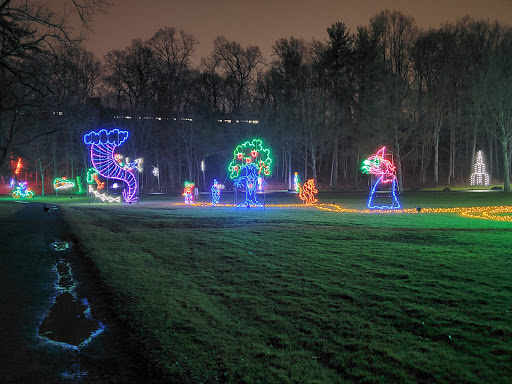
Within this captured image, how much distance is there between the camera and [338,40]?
1880 inches

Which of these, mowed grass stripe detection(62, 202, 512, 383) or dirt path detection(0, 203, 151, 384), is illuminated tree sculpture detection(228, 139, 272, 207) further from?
dirt path detection(0, 203, 151, 384)

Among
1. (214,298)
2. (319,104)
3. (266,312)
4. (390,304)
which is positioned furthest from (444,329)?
(319,104)

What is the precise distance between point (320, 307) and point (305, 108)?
40.6 metres

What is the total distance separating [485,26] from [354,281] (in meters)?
48.0

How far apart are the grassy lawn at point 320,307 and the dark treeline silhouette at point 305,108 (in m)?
33.6

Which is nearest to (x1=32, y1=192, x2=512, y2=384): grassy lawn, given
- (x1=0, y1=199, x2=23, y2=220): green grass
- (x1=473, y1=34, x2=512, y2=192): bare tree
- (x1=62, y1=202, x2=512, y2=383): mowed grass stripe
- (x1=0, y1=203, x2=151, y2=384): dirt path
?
(x1=62, y1=202, x2=512, y2=383): mowed grass stripe

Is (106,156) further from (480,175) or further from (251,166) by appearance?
(480,175)

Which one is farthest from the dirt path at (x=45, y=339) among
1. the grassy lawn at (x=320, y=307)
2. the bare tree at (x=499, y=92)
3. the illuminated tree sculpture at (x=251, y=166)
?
the bare tree at (x=499, y=92)

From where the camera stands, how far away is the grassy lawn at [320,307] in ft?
12.8

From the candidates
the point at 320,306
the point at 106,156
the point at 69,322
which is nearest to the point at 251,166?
the point at 106,156

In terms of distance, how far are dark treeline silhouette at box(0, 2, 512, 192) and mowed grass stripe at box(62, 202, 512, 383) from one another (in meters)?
Answer: 33.8

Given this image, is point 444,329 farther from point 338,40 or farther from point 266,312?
point 338,40

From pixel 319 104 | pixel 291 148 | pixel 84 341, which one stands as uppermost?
pixel 319 104

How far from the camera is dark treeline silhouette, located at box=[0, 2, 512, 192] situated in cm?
4369
